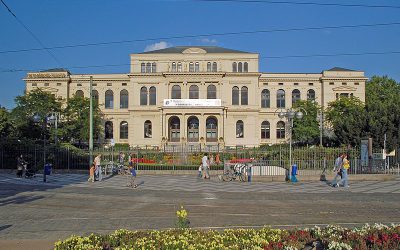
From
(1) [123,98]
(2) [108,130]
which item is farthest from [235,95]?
(2) [108,130]

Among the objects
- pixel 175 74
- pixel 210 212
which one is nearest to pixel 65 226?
pixel 210 212

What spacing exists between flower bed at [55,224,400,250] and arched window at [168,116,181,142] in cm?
6762

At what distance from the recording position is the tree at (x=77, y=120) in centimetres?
5922

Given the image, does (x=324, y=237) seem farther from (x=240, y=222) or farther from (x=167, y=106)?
(x=167, y=106)

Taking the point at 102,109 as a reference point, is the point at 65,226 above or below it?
below

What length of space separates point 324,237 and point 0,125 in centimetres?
5213

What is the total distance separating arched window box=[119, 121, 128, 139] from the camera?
81625mm

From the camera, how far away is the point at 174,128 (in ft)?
250

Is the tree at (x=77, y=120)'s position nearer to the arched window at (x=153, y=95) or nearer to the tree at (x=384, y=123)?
the arched window at (x=153, y=95)

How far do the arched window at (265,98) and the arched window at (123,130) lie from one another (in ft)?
92.7

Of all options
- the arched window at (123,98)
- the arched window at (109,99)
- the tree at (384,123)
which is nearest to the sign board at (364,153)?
the tree at (384,123)

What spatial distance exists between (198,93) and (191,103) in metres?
5.41

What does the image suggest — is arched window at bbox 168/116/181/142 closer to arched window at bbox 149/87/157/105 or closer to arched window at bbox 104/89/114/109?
arched window at bbox 149/87/157/105

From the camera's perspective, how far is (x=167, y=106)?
233 ft
